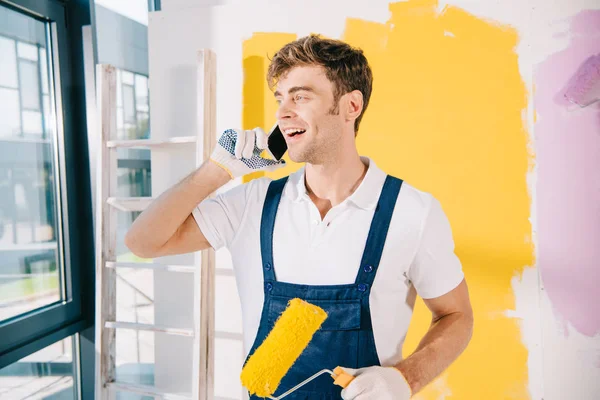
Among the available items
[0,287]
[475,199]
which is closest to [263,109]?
[475,199]

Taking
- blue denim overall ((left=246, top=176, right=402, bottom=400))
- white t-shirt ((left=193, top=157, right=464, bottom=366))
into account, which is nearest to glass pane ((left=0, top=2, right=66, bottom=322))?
white t-shirt ((left=193, top=157, right=464, bottom=366))

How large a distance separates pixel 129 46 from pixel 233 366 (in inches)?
70.3

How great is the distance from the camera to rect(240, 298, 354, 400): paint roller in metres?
A: 1.10

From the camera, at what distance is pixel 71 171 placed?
Answer: 2383mm

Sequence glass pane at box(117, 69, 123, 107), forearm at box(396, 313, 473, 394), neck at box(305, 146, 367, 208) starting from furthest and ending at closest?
glass pane at box(117, 69, 123, 107) → neck at box(305, 146, 367, 208) → forearm at box(396, 313, 473, 394)

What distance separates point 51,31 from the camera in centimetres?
231

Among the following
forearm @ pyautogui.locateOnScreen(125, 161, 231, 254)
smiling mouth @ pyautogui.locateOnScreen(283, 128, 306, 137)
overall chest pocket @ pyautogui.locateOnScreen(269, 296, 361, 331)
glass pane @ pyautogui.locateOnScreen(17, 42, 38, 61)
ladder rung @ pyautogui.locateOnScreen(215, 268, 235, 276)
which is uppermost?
glass pane @ pyautogui.locateOnScreen(17, 42, 38, 61)

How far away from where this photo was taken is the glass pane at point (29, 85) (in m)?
2.17

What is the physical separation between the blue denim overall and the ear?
312 mm

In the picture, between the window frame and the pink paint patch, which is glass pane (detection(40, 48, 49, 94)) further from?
the pink paint patch

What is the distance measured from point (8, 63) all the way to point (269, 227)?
→ 158 centimetres

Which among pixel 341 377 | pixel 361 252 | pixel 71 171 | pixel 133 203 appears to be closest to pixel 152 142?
pixel 133 203

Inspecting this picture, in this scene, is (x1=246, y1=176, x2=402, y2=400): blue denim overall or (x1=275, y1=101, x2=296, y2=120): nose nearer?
(x1=246, y1=176, x2=402, y2=400): blue denim overall

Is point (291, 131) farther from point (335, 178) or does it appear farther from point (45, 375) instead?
point (45, 375)
